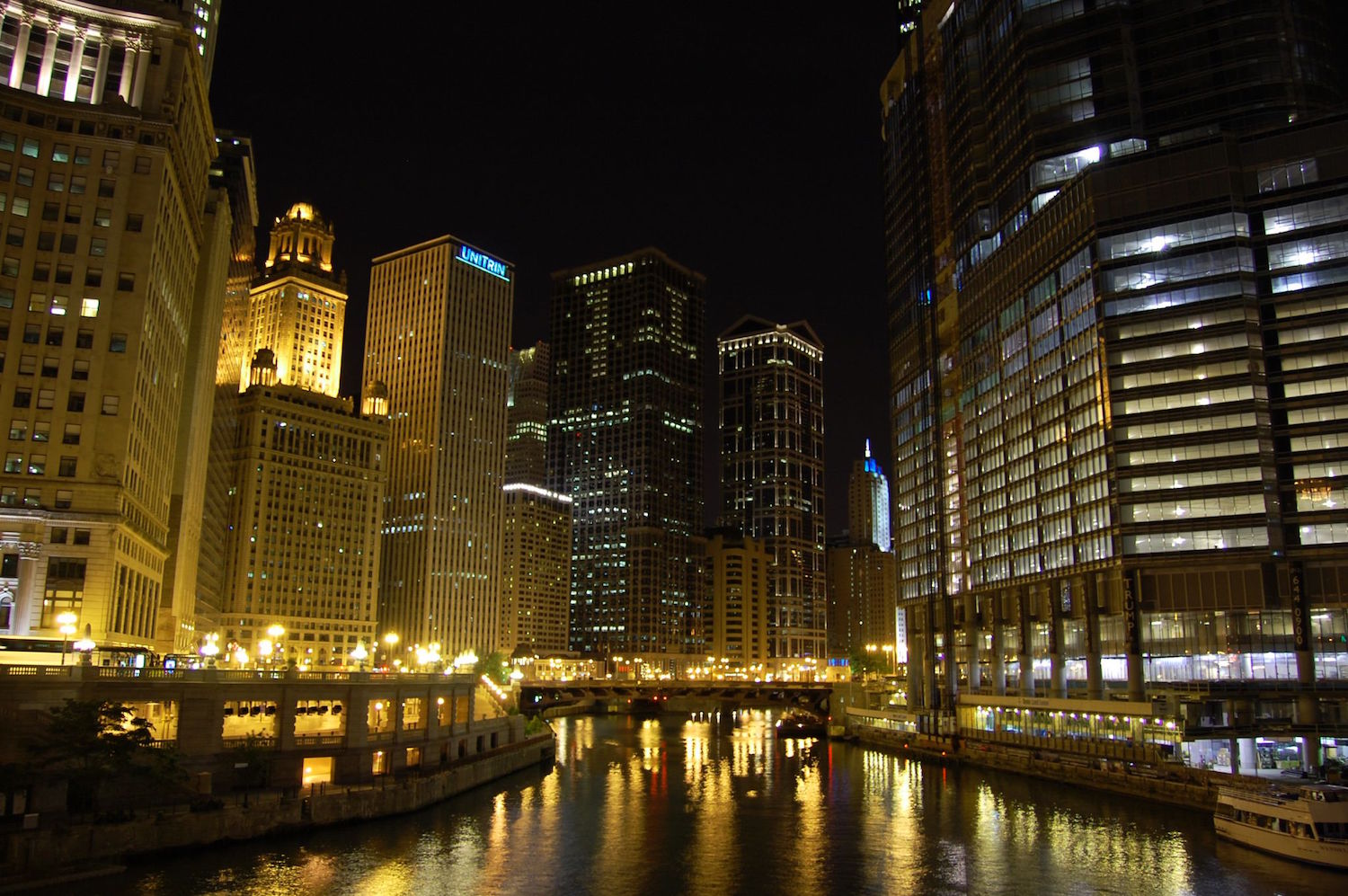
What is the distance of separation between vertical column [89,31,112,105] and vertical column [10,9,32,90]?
18.1 feet

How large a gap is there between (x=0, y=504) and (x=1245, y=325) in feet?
407

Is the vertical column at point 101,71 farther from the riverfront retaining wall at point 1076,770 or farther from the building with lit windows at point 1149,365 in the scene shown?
the riverfront retaining wall at point 1076,770

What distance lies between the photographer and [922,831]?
265ft

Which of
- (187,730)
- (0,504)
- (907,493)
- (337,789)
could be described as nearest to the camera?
(187,730)

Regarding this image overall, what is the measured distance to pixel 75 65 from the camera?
310 ft

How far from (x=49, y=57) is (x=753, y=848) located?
91460 millimetres

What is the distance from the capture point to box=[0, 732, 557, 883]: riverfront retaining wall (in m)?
53.4

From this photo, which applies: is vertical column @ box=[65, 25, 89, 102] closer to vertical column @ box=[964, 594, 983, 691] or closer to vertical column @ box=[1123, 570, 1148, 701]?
vertical column @ box=[1123, 570, 1148, 701]

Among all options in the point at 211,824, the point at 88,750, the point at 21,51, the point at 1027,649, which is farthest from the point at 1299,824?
the point at 21,51

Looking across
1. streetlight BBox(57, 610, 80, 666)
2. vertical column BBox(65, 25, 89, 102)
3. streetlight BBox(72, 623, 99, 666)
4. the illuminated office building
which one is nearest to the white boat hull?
streetlight BBox(72, 623, 99, 666)

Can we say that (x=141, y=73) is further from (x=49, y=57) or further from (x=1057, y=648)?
(x=1057, y=648)

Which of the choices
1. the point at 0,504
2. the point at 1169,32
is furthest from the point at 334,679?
the point at 1169,32

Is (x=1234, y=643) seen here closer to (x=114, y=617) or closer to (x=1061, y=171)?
(x=1061, y=171)

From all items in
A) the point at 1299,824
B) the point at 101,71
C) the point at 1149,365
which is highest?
the point at 101,71
